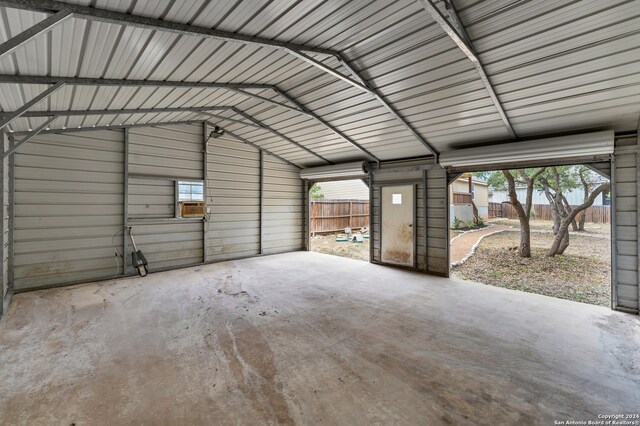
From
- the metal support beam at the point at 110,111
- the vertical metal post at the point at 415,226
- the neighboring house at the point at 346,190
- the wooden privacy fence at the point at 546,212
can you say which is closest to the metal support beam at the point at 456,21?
the vertical metal post at the point at 415,226

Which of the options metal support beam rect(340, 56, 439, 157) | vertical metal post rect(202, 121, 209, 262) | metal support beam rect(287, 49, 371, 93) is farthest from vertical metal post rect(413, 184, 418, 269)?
vertical metal post rect(202, 121, 209, 262)

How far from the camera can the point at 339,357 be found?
2.83 metres

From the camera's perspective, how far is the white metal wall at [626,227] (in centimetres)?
411

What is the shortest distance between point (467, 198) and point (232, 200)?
41.7 feet

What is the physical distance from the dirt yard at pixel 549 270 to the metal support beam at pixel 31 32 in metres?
7.17

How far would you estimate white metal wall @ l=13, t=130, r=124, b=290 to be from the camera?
4938 millimetres

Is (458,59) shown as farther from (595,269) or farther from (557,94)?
(595,269)

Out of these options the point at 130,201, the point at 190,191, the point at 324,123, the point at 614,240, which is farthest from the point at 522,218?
the point at 130,201

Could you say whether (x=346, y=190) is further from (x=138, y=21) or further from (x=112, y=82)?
(x=138, y=21)

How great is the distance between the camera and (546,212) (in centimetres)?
1450

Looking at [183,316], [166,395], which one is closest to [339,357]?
[166,395]

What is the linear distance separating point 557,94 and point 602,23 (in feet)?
3.79

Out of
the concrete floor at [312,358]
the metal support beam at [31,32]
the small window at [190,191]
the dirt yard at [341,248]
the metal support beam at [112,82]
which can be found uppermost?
the metal support beam at [112,82]

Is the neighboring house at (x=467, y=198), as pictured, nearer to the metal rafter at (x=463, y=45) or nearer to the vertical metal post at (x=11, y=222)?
the metal rafter at (x=463, y=45)
